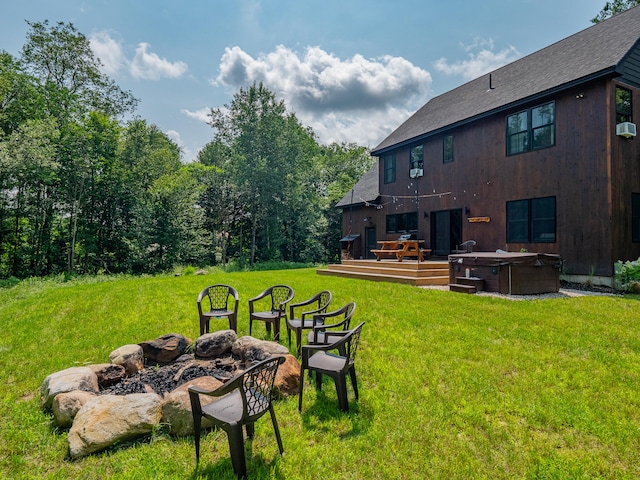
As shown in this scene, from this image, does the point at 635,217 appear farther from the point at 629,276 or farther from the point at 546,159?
the point at 546,159

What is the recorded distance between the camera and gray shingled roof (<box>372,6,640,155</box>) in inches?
359

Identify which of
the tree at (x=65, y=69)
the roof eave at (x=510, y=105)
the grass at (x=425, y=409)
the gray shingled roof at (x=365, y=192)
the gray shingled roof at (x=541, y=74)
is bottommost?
the grass at (x=425, y=409)

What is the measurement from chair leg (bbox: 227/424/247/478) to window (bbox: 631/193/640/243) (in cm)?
1097

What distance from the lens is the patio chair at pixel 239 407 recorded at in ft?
7.26

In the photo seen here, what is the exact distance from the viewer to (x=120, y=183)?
19.4 metres

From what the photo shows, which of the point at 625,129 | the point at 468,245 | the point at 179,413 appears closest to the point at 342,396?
the point at 179,413

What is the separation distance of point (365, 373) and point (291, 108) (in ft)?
73.8

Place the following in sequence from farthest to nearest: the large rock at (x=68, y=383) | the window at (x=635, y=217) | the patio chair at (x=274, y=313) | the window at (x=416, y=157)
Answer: the window at (x=416, y=157) < the window at (x=635, y=217) < the patio chair at (x=274, y=313) < the large rock at (x=68, y=383)

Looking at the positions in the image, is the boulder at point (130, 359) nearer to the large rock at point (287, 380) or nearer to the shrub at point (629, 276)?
the large rock at point (287, 380)

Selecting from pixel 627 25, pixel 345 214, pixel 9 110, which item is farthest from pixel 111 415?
pixel 9 110

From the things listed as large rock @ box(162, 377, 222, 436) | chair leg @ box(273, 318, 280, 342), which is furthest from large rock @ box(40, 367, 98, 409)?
chair leg @ box(273, 318, 280, 342)

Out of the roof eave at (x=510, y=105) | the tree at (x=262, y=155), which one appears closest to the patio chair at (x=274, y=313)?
the roof eave at (x=510, y=105)

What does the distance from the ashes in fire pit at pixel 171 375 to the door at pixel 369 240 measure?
1435cm

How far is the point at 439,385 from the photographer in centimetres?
356
